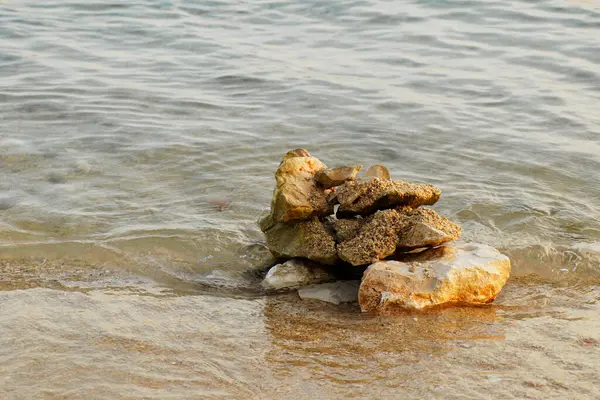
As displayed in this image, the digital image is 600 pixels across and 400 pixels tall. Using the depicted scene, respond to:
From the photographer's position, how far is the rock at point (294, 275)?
195 inches

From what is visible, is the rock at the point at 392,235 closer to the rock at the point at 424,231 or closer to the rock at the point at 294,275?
the rock at the point at 424,231

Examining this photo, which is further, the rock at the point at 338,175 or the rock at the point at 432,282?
the rock at the point at 338,175

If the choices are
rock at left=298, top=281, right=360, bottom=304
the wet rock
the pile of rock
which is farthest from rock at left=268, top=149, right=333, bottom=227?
the wet rock

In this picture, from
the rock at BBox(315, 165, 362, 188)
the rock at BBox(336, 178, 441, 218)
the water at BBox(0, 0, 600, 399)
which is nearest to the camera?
the water at BBox(0, 0, 600, 399)

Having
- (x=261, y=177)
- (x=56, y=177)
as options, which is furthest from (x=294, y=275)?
(x=56, y=177)

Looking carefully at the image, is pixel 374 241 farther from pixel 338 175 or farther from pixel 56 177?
pixel 56 177

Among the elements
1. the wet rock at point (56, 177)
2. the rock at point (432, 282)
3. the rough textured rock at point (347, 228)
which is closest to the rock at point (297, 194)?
the rough textured rock at point (347, 228)

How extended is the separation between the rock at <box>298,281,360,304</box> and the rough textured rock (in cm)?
29

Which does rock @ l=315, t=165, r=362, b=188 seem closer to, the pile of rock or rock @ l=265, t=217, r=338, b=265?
the pile of rock

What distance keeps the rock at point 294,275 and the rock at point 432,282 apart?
50 cm

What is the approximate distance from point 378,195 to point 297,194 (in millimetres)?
524

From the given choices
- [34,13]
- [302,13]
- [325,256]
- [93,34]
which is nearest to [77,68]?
[93,34]

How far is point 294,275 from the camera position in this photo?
16.3 feet

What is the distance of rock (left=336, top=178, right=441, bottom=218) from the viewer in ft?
16.0
